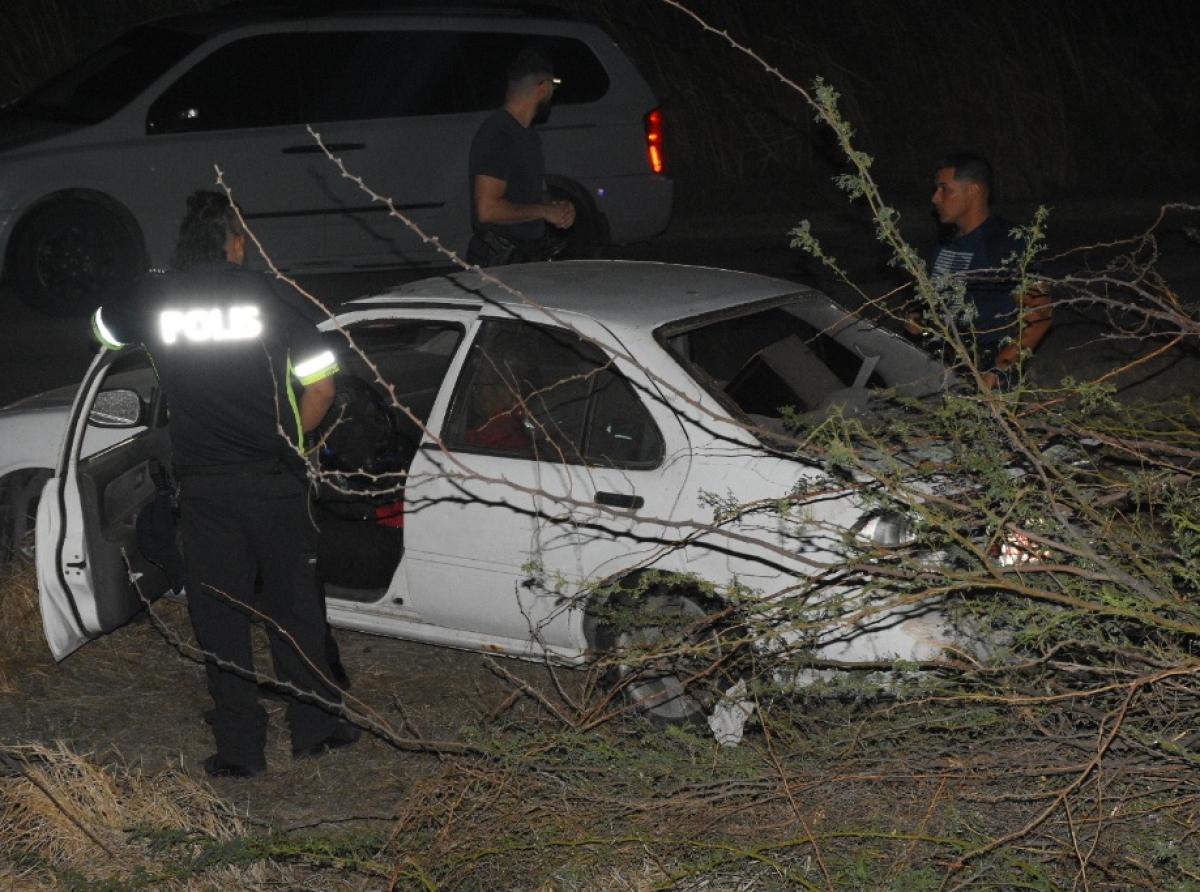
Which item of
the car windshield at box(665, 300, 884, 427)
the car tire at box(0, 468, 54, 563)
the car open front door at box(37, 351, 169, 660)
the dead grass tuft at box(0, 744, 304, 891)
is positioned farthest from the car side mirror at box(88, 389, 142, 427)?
the car windshield at box(665, 300, 884, 427)

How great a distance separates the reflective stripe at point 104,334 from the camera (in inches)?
184

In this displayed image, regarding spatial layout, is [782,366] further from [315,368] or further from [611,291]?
[315,368]

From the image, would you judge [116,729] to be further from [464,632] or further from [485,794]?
[485,794]

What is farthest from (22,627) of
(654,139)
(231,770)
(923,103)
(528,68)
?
(923,103)

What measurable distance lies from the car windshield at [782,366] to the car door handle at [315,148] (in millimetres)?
5721

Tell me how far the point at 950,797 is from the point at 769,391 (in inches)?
75.7

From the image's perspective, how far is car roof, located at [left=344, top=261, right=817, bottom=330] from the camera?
4844mm

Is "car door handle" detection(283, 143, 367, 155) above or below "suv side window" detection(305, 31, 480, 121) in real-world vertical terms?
below

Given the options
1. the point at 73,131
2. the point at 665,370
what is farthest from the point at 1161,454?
the point at 73,131

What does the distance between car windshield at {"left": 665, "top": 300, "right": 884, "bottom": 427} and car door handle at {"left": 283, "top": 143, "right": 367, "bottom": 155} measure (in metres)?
5.72

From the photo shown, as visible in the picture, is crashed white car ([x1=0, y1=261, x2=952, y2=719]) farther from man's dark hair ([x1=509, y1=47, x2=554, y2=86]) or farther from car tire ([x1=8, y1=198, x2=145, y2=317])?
car tire ([x1=8, y1=198, x2=145, y2=317])

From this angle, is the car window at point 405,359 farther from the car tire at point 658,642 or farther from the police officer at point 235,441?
the car tire at point 658,642

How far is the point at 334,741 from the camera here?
16.2 feet

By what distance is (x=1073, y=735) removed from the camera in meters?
3.40
